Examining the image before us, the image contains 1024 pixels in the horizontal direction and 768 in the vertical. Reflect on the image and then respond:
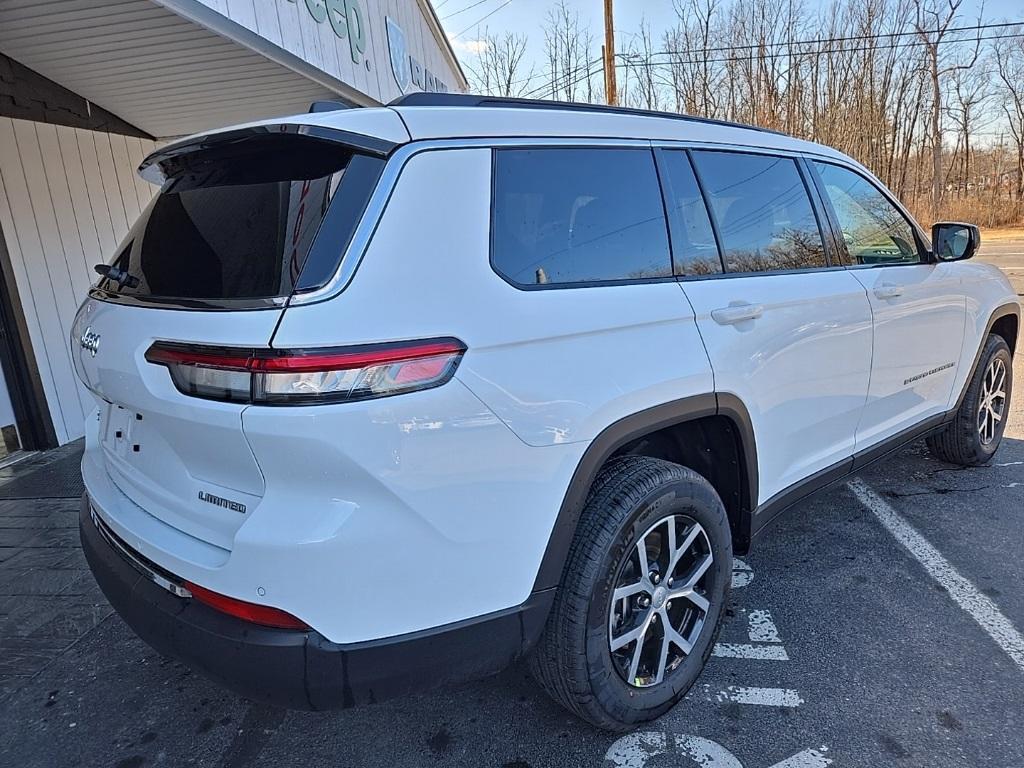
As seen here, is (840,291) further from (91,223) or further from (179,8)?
(91,223)

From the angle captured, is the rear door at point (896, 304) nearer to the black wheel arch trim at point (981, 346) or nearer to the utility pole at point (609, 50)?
the black wheel arch trim at point (981, 346)

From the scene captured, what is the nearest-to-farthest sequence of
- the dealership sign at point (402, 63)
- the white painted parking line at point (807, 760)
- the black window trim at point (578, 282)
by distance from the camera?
1. the black window trim at point (578, 282)
2. the white painted parking line at point (807, 760)
3. the dealership sign at point (402, 63)

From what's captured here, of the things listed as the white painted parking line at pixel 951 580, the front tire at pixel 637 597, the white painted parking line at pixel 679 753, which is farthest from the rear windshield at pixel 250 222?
the white painted parking line at pixel 951 580

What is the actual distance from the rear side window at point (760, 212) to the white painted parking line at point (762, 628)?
1.46 m

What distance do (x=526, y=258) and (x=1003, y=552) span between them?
298 cm

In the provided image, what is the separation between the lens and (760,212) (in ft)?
A: 9.15

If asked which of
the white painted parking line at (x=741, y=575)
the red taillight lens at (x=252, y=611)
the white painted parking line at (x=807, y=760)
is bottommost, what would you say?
the white painted parking line at (x=741, y=575)

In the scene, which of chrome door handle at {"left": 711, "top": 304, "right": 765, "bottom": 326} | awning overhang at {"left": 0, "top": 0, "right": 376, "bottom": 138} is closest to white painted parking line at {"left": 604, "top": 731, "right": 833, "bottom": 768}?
chrome door handle at {"left": 711, "top": 304, "right": 765, "bottom": 326}

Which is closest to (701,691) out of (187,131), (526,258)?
(526,258)

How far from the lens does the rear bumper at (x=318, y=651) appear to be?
1.64 m

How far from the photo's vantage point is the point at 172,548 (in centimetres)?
183

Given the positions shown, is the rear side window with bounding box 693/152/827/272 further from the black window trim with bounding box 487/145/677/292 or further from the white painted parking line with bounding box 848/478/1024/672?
the white painted parking line with bounding box 848/478/1024/672

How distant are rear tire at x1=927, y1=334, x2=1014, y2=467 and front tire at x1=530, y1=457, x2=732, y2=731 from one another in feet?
8.42

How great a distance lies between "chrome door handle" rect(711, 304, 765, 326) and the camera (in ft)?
7.65
